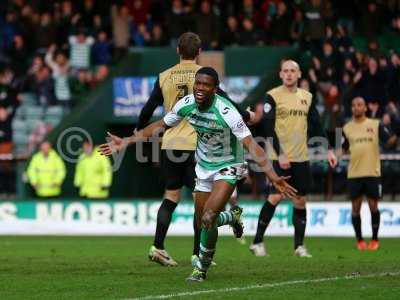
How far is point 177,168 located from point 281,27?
15.0 metres

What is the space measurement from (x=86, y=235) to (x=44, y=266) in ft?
34.2

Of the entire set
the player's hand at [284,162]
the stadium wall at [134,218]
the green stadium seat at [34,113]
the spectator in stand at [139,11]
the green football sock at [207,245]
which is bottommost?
the stadium wall at [134,218]

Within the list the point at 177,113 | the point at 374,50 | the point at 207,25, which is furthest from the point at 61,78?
the point at 177,113

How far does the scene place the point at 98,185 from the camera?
25672mm

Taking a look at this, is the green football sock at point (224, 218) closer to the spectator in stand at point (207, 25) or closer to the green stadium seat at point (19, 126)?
the spectator in stand at point (207, 25)

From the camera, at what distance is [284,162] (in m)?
14.9

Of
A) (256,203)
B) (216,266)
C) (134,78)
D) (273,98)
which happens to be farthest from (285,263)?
(134,78)

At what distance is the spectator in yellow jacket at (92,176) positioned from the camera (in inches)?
1007

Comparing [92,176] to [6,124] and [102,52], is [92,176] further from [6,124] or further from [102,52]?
[102,52]

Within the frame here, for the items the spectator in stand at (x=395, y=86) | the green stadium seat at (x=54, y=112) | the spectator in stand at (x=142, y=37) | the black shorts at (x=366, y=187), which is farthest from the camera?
the spectator in stand at (x=142, y=37)

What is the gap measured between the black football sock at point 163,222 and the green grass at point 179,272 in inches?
12.2

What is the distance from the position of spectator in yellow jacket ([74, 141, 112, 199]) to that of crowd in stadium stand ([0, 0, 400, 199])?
267 centimetres

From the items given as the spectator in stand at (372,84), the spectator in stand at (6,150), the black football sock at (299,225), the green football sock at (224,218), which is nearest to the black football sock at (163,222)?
the green football sock at (224,218)

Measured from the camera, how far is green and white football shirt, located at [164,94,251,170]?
11.1 metres
